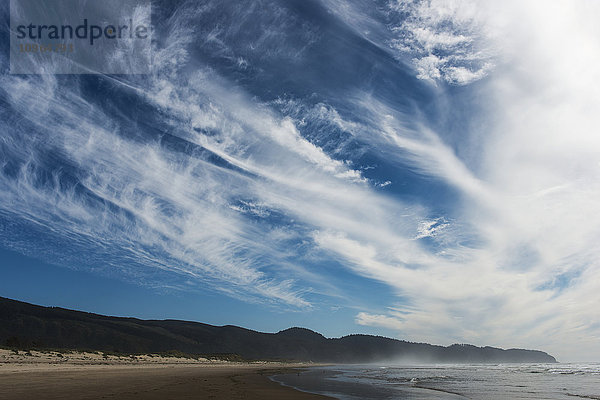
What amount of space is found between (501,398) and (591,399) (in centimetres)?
511

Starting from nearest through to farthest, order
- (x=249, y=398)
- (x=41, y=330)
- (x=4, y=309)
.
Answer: (x=249, y=398) → (x=41, y=330) → (x=4, y=309)

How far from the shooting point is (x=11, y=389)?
18297mm

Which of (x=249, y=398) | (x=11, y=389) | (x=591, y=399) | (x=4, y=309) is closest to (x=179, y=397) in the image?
(x=249, y=398)

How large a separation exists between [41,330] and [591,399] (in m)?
139

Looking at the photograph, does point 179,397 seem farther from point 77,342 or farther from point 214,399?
point 77,342

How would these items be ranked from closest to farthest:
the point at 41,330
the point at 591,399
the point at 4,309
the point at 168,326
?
the point at 591,399 → the point at 41,330 → the point at 4,309 → the point at 168,326

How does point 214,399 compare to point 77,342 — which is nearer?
point 214,399

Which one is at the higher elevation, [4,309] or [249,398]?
[4,309]

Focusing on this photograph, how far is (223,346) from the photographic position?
181625 mm

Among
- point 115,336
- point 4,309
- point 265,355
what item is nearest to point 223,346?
point 265,355

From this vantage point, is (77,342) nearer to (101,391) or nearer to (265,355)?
(265,355)

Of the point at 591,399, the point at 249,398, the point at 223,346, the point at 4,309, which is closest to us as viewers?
the point at 249,398

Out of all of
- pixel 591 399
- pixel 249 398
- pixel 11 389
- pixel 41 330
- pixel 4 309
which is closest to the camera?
pixel 11 389

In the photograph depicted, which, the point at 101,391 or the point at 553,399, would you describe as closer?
the point at 101,391
